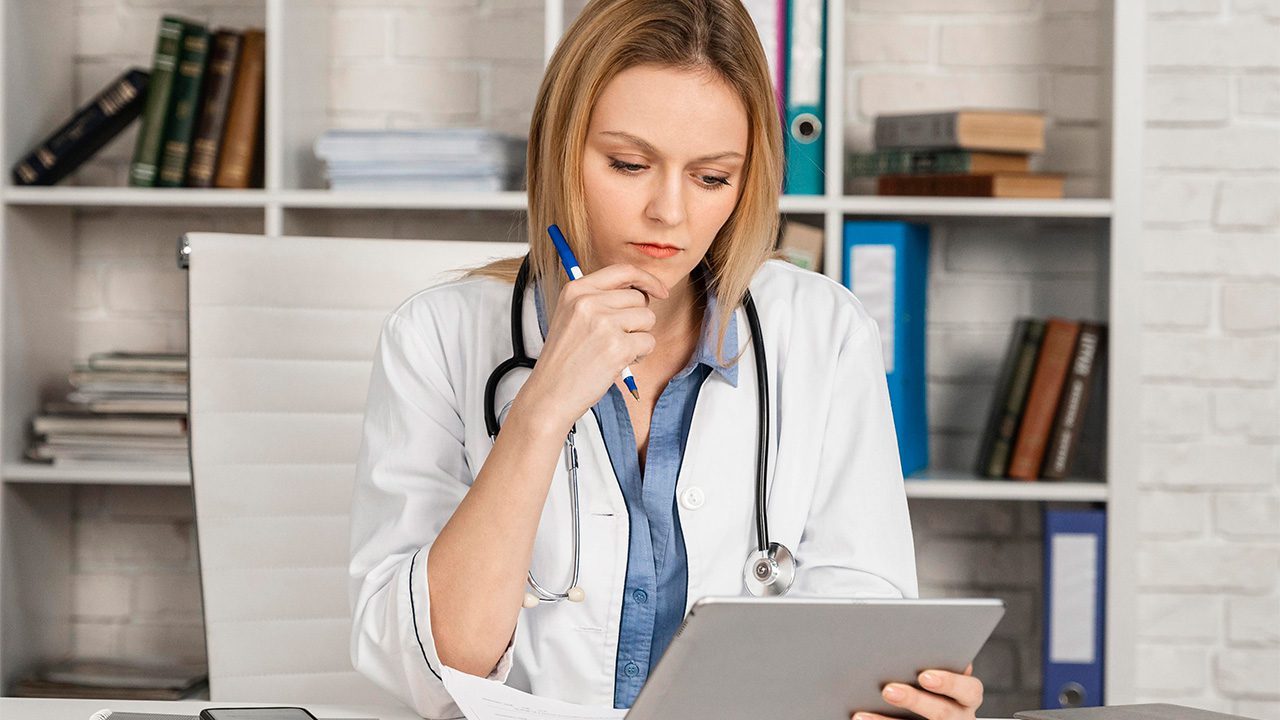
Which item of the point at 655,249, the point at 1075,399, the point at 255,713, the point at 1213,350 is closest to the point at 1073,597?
the point at 1075,399

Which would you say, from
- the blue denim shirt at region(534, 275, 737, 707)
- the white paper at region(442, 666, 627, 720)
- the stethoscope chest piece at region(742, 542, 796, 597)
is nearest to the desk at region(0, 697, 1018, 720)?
the white paper at region(442, 666, 627, 720)

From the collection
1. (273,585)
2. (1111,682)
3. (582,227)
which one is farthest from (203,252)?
(1111,682)

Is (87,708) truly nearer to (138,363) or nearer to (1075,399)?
(138,363)

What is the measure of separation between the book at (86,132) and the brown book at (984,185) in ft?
4.26

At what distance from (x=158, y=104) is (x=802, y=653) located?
167 cm

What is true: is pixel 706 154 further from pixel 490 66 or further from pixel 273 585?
pixel 490 66

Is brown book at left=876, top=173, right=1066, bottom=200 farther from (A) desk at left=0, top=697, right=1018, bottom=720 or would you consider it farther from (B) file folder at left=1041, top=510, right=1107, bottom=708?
(A) desk at left=0, top=697, right=1018, bottom=720

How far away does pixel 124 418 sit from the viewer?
207cm

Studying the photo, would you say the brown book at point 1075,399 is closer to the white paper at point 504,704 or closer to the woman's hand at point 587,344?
the woman's hand at point 587,344

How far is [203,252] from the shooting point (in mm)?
1479

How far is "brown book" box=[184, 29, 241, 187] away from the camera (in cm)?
206

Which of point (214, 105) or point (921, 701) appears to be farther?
point (214, 105)

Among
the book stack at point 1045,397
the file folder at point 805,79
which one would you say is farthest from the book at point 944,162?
the book stack at point 1045,397

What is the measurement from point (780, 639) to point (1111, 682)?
1.38 metres
